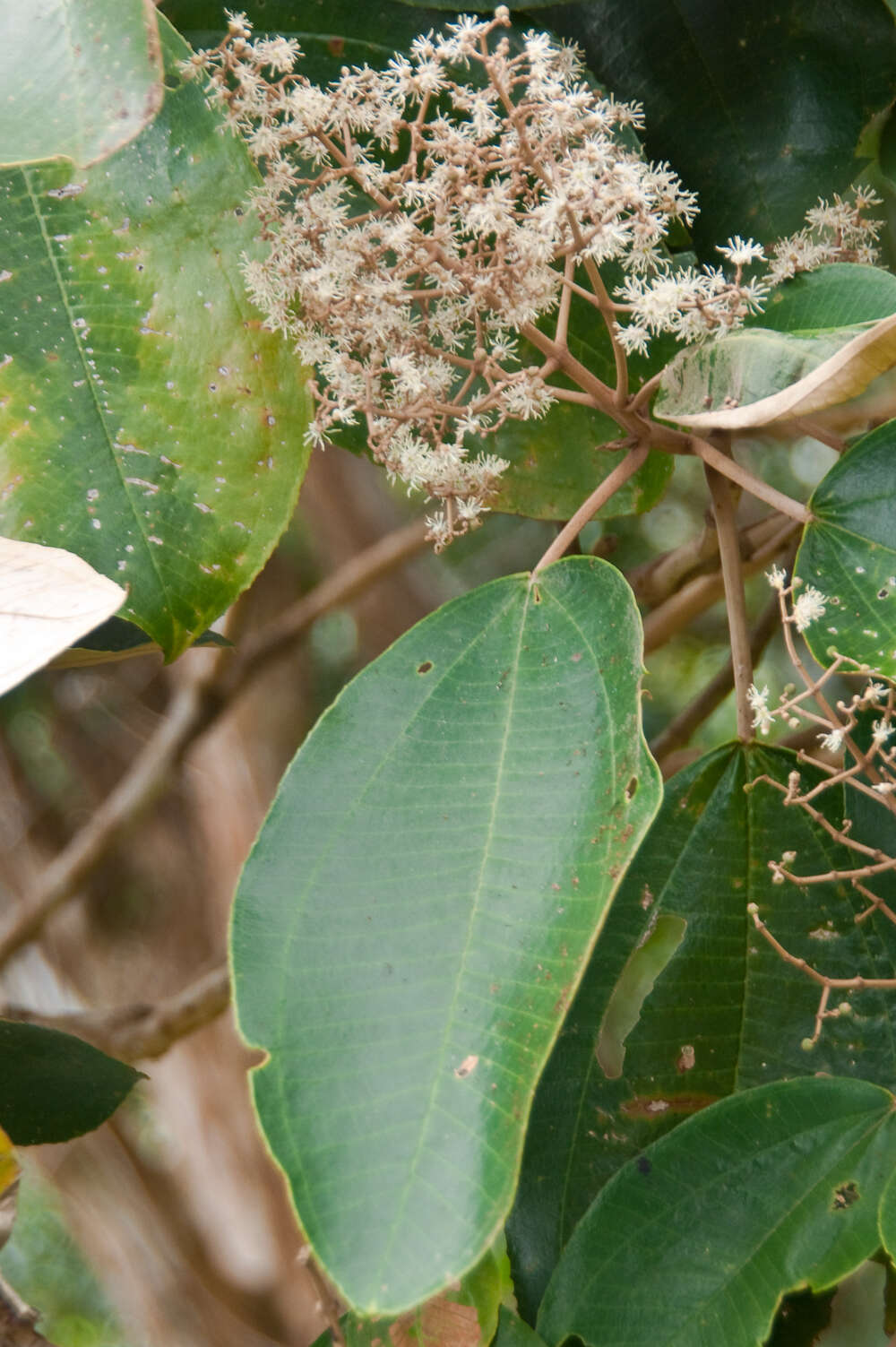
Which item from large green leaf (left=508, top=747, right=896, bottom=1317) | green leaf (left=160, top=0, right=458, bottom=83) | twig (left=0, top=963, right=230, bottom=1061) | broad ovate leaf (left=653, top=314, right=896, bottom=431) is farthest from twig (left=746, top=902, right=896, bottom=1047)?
twig (left=0, top=963, right=230, bottom=1061)

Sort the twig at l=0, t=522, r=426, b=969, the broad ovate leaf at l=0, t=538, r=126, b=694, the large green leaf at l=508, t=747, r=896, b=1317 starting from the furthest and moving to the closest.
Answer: the twig at l=0, t=522, r=426, b=969 → the large green leaf at l=508, t=747, r=896, b=1317 → the broad ovate leaf at l=0, t=538, r=126, b=694

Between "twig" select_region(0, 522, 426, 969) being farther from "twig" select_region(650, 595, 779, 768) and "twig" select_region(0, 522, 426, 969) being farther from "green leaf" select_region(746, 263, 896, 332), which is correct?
"green leaf" select_region(746, 263, 896, 332)

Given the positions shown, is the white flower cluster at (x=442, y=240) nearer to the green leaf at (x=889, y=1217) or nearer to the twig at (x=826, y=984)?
the twig at (x=826, y=984)

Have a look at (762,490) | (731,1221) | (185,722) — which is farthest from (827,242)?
(185,722)

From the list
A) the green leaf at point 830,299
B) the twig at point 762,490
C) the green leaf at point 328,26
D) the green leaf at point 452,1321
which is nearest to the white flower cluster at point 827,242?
the green leaf at point 830,299

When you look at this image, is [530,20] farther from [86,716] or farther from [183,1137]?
[183,1137]
